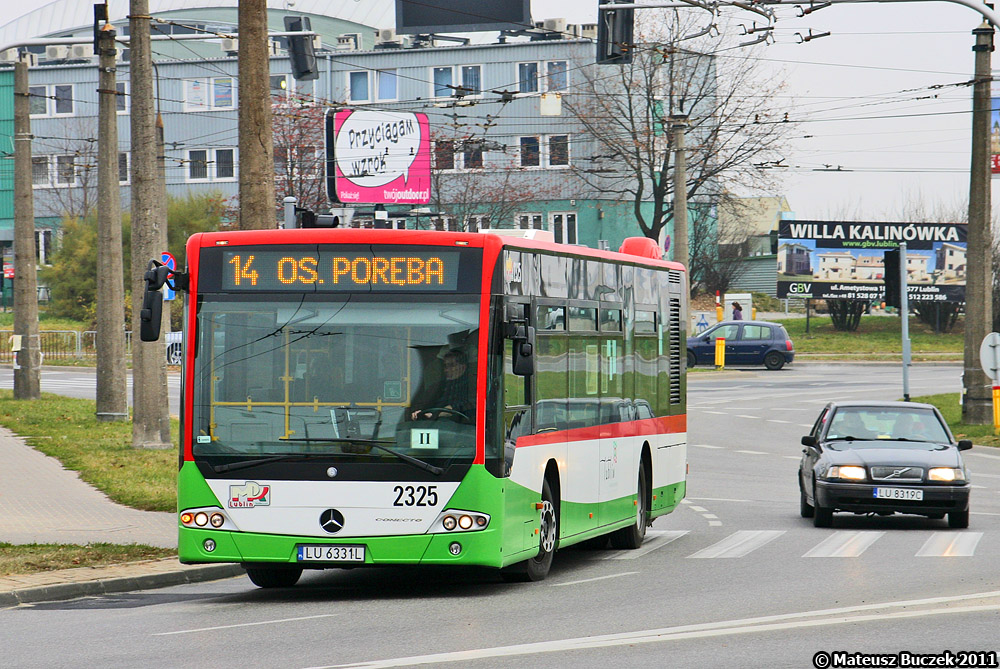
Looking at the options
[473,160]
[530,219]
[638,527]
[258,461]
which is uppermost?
[473,160]

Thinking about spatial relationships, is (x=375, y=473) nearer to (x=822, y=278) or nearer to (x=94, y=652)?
(x=94, y=652)

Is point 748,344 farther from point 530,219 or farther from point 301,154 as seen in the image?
point 301,154

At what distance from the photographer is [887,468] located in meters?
16.2

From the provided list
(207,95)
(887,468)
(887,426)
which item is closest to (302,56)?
(887,426)

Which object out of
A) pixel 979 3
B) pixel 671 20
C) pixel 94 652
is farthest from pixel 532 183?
pixel 94 652

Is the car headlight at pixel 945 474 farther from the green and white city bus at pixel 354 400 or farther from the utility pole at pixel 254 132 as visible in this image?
the utility pole at pixel 254 132

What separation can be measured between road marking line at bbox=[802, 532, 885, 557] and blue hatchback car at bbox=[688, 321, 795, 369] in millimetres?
34274

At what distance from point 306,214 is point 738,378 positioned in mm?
36661

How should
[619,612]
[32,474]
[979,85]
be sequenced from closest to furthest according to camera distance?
[619,612], [32,474], [979,85]

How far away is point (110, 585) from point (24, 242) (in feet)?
74.9

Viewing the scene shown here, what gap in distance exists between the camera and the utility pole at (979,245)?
2909cm

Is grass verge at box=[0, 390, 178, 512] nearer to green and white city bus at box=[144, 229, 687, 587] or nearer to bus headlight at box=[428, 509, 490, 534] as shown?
green and white city bus at box=[144, 229, 687, 587]

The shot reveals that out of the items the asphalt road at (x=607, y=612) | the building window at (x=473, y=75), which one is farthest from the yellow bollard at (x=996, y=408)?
the building window at (x=473, y=75)

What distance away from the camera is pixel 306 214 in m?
12.5
